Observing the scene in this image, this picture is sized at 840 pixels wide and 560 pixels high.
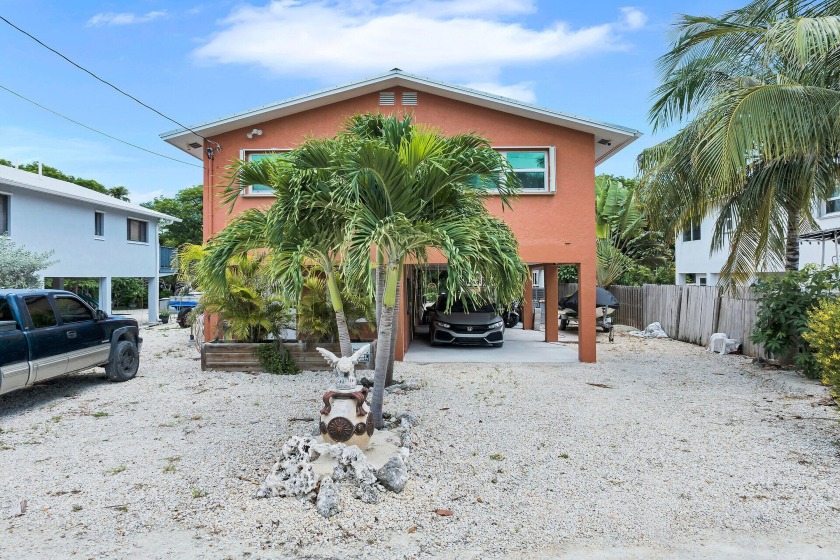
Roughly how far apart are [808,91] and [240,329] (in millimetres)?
10992

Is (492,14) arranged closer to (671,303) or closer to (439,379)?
(439,379)

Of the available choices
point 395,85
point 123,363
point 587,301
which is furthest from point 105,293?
point 587,301

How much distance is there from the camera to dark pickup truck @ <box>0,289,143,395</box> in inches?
301

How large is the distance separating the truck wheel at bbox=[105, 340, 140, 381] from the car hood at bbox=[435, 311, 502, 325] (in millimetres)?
7163

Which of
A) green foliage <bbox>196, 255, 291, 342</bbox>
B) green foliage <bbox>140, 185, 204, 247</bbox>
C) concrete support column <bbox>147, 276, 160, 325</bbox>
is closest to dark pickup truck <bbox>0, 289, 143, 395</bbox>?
green foliage <bbox>196, 255, 291, 342</bbox>

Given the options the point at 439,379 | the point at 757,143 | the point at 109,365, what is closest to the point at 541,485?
the point at 439,379

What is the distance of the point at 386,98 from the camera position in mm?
12594

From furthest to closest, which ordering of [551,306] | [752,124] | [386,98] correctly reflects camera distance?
[551,306] < [386,98] < [752,124]

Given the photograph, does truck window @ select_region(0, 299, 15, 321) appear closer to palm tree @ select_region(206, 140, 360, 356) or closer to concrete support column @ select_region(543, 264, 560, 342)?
palm tree @ select_region(206, 140, 360, 356)

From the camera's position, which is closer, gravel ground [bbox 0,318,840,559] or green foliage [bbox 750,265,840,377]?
gravel ground [bbox 0,318,840,559]

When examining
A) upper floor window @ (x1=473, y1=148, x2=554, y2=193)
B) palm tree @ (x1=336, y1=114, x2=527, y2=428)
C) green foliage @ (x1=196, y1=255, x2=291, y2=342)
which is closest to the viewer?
palm tree @ (x1=336, y1=114, x2=527, y2=428)

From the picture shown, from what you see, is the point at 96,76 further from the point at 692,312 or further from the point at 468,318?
the point at 692,312

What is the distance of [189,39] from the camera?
13164 millimetres

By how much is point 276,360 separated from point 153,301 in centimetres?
1667
